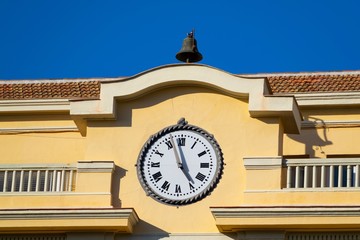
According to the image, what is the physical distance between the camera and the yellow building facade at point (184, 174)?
37.8m

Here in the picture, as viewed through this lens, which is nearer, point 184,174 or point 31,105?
point 184,174

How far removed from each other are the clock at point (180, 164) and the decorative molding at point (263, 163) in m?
0.61

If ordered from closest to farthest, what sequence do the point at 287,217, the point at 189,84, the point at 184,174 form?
1. the point at 287,217
2. the point at 184,174
3. the point at 189,84

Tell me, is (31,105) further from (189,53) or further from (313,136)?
(313,136)

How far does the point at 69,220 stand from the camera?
38.2 meters

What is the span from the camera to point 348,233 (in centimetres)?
3753

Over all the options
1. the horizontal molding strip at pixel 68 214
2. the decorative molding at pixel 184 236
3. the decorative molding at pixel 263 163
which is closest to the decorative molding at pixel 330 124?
the decorative molding at pixel 263 163

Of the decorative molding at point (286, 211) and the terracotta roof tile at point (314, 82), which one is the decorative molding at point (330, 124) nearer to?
the terracotta roof tile at point (314, 82)

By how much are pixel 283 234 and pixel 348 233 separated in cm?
122

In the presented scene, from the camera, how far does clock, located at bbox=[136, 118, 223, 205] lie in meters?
38.8

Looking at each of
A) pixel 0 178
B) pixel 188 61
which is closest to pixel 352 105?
pixel 188 61

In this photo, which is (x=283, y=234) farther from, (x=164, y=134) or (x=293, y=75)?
(x=293, y=75)

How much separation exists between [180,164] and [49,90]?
6.18 metres

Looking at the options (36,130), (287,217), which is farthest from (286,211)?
(36,130)
